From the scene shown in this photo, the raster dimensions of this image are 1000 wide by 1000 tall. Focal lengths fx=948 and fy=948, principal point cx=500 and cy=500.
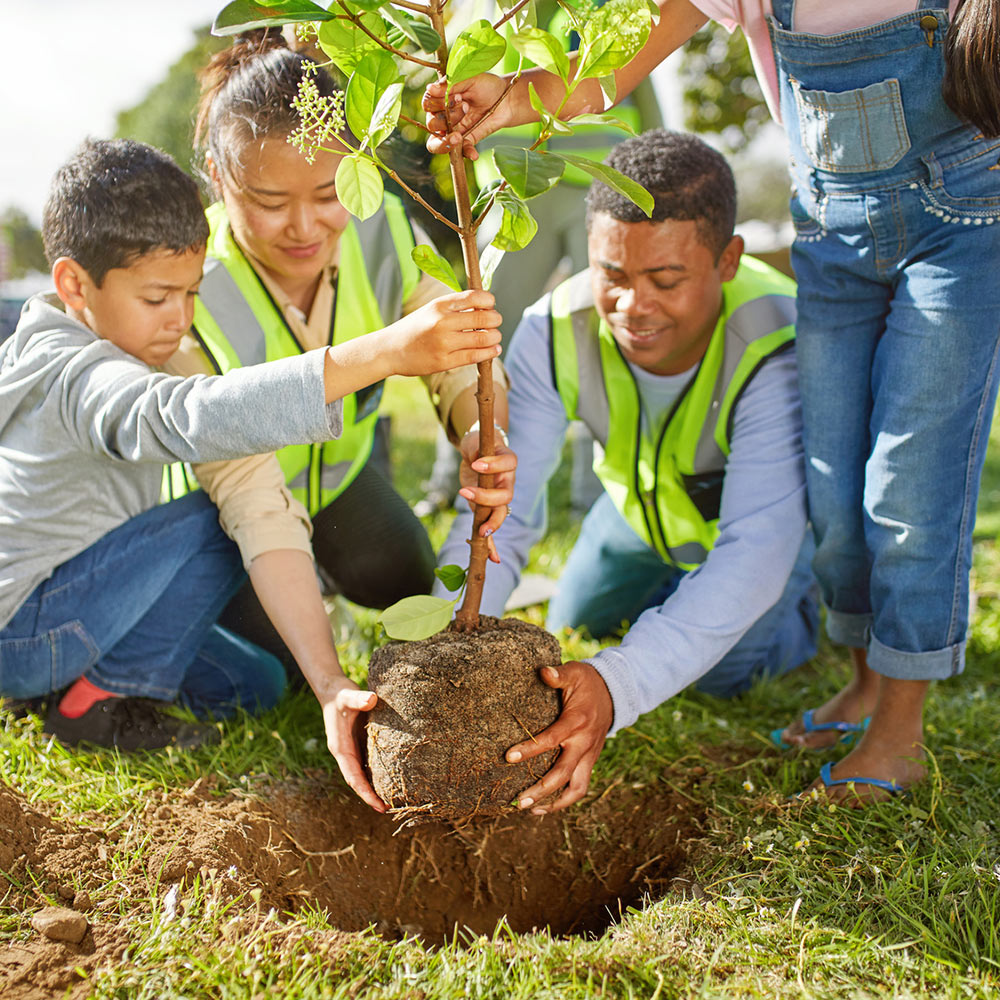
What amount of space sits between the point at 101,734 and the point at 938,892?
1.68 m

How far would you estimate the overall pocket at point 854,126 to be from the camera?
5.51 ft

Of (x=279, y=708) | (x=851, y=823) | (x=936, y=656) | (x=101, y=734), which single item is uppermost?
(x=101, y=734)

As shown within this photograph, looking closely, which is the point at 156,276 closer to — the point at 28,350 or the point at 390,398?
the point at 28,350

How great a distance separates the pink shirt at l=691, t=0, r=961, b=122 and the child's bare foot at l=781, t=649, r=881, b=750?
4.29 feet

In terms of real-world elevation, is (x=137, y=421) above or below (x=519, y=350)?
above

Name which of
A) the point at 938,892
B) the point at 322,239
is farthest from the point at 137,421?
the point at 938,892

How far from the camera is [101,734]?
2.06 metres

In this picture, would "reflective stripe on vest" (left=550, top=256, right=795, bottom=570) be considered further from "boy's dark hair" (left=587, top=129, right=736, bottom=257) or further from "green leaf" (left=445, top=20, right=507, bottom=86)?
"green leaf" (left=445, top=20, right=507, bottom=86)

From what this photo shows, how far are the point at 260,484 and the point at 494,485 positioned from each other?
553 millimetres

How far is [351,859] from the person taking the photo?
181 centimetres

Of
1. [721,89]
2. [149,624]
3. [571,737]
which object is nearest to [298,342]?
[149,624]

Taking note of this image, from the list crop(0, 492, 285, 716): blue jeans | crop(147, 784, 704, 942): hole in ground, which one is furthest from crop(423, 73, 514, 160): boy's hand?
crop(147, 784, 704, 942): hole in ground

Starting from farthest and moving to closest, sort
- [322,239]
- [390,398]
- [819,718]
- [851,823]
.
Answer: [390,398], [819,718], [322,239], [851,823]

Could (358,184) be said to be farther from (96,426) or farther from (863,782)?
(863,782)
